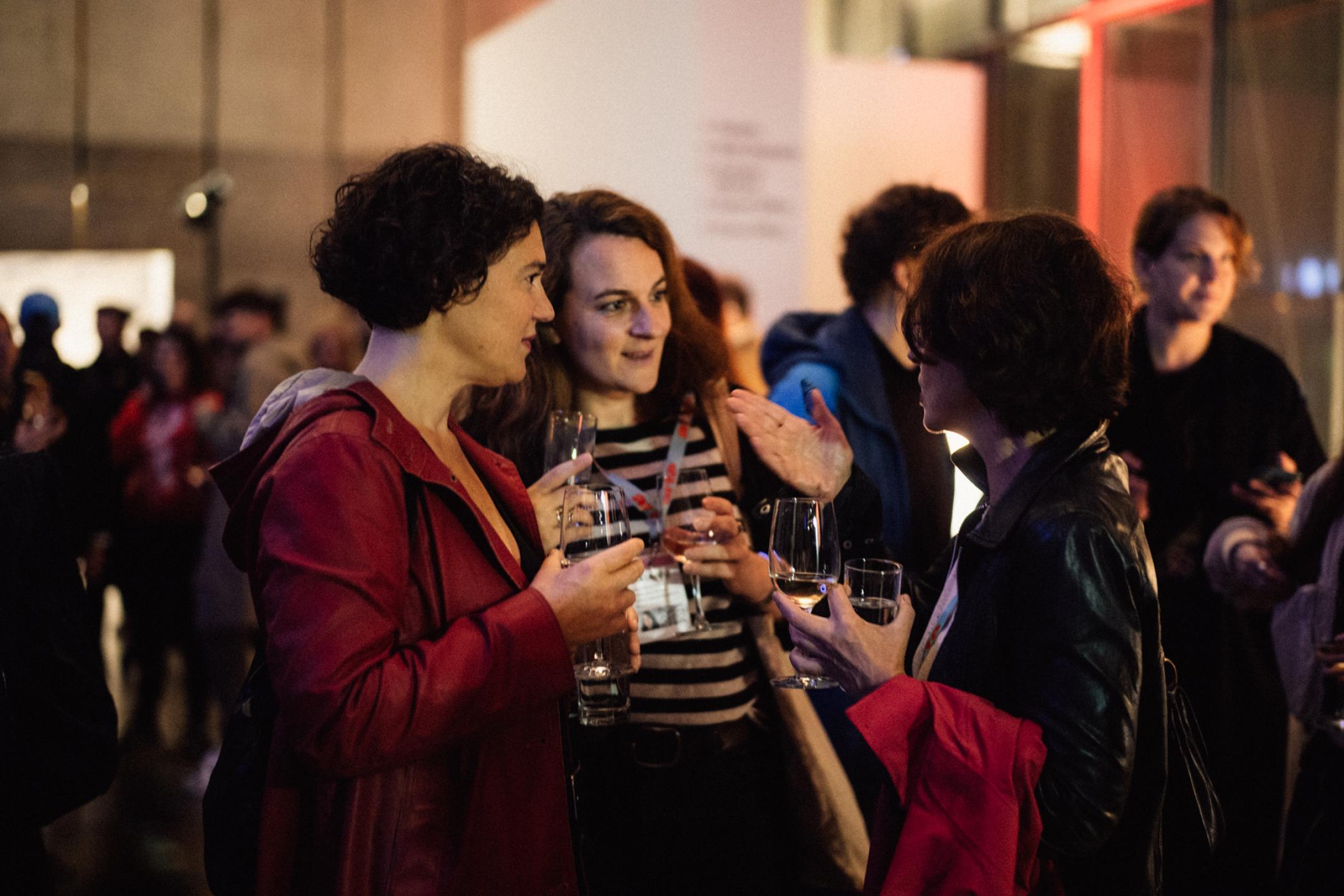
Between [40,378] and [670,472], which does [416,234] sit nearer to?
[670,472]

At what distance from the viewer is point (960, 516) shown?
109 inches

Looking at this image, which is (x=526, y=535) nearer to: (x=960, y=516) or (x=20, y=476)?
(x=20, y=476)

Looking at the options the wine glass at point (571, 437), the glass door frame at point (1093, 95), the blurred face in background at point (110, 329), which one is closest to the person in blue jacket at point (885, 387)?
the wine glass at point (571, 437)

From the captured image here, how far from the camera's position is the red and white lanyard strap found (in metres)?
2.21

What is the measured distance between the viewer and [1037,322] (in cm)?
151

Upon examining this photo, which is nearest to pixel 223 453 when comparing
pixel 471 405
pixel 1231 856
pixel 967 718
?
pixel 471 405

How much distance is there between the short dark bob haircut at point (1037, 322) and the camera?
1511mm

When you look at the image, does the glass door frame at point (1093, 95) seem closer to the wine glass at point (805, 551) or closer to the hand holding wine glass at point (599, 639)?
the wine glass at point (805, 551)

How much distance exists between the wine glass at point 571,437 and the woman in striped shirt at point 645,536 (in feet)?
0.36

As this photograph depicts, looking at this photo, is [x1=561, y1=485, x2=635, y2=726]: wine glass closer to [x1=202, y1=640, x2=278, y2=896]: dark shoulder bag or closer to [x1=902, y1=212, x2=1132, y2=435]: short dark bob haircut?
[x1=202, y1=640, x2=278, y2=896]: dark shoulder bag

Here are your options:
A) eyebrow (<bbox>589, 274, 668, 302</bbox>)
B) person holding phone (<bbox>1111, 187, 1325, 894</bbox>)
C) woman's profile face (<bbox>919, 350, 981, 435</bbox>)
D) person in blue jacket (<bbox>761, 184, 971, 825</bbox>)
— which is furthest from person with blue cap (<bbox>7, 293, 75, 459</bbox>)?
person holding phone (<bbox>1111, 187, 1325, 894</bbox>)

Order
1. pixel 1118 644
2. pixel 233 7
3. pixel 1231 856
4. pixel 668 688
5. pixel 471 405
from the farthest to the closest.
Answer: pixel 233 7 → pixel 1231 856 → pixel 471 405 → pixel 668 688 → pixel 1118 644

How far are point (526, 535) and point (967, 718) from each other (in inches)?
30.0

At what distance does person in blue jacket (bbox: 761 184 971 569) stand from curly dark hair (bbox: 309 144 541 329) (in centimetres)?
116
